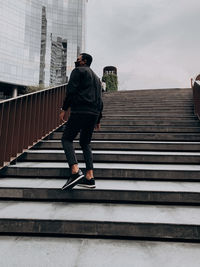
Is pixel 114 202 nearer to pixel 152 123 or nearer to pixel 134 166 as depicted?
pixel 134 166

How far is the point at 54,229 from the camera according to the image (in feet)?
5.69

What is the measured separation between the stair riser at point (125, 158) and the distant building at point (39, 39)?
5035 cm

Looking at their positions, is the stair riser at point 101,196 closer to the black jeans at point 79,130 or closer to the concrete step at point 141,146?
the black jeans at point 79,130

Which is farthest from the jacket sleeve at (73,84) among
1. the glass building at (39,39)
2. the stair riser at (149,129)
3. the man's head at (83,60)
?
the glass building at (39,39)

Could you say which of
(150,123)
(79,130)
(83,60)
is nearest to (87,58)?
(83,60)

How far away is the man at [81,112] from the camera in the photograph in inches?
85.3

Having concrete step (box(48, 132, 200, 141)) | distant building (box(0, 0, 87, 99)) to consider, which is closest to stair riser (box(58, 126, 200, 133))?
concrete step (box(48, 132, 200, 141))

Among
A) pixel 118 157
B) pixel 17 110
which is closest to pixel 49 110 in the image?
pixel 17 110

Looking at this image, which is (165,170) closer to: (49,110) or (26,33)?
(49,110)

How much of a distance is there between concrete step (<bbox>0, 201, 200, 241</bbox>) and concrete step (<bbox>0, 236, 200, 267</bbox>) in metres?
0.06

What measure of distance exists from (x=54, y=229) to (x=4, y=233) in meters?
0.51

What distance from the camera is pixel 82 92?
2.20 metres

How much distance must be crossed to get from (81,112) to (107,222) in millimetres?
1210

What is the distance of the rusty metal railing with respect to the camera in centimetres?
275
